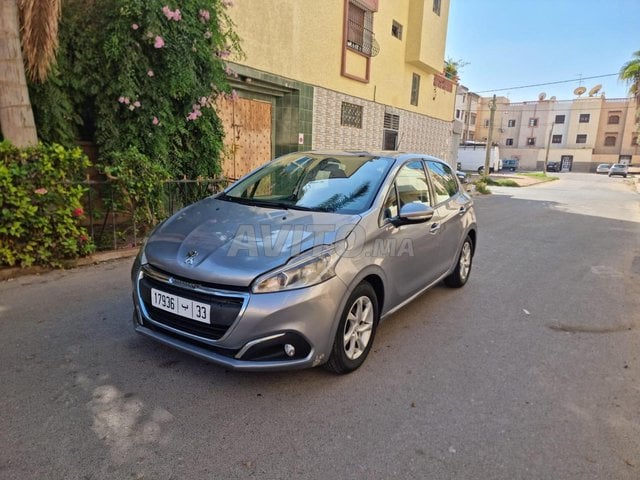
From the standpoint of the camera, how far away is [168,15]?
5953 mm

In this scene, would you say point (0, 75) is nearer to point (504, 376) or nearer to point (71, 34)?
point (71, 34)

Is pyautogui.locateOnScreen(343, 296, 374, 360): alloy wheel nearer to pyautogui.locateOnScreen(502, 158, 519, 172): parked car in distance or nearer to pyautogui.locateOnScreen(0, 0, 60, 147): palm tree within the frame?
pyautogui.locateOnScreen(0, 0, 60, 147): palm tree

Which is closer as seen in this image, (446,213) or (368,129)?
(446,213)

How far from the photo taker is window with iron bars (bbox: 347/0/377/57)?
41.5ft

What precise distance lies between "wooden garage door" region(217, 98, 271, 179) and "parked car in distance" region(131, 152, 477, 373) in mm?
5795

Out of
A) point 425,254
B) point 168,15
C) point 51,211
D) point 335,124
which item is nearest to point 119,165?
point 51,211

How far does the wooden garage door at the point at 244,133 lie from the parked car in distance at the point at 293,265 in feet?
19.0

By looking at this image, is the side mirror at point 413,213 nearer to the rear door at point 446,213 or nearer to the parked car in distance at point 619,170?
the rear door at point 446,213

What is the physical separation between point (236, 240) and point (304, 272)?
54cm

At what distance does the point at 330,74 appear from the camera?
39.6ft

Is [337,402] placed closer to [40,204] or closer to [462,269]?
[462,269]

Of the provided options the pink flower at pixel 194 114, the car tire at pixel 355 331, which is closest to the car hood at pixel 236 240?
the car tire at pixel 355 331

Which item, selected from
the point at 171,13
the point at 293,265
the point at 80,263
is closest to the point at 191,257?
the point at 293,265

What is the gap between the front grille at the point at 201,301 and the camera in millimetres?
2514
